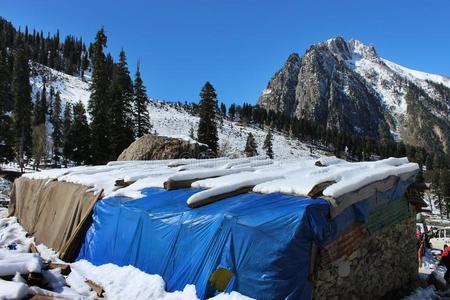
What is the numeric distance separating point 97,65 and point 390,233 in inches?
1569

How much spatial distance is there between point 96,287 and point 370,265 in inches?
243

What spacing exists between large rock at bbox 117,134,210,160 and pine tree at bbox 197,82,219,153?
2533 cm

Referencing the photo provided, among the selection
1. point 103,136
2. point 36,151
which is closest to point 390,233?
point 103,136

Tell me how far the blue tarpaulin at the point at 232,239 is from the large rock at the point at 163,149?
13.8 metres

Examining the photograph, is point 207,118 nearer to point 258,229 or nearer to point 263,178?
point 263,178

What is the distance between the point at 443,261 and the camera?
12336mm

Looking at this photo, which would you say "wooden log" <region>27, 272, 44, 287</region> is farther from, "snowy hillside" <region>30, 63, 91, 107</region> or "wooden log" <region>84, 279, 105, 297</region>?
"snowy hillside" <region>30, 63, 91, 107</region>

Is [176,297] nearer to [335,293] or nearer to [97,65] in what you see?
[335,293]

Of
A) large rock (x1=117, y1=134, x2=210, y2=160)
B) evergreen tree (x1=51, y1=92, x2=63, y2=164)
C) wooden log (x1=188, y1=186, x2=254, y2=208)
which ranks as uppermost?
evergreen tree (x1=51, y1=92, x2=63, y2=164)

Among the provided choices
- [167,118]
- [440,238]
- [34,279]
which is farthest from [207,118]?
[167,118]

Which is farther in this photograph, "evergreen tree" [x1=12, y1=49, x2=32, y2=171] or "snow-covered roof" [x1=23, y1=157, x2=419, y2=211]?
"evergreen tree" [x1=12, y1=49, x2=32, y2=171]

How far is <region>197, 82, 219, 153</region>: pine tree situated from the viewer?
5044 centimetres

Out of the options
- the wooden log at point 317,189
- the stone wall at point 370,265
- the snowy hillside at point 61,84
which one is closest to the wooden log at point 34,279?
the stone wall at point 370,265

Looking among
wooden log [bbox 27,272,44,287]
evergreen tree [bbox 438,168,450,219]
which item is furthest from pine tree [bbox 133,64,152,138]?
evergreen tree [bbox 438,168,450,219]
